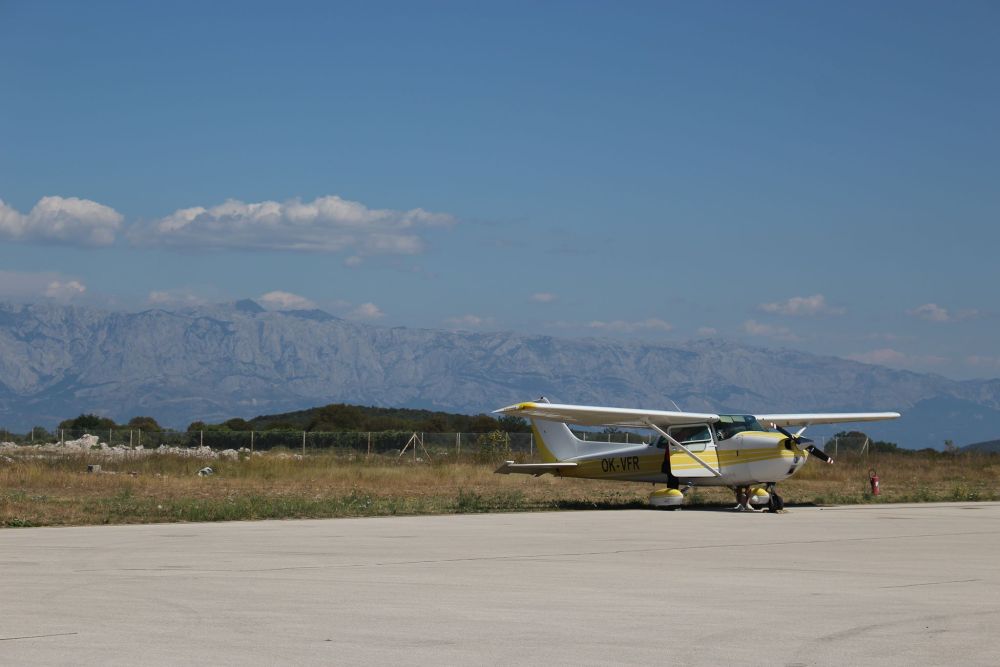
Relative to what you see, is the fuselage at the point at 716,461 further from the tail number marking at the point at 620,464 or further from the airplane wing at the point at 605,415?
the airplane wing at the point at 605,415

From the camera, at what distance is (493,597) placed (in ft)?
37.4

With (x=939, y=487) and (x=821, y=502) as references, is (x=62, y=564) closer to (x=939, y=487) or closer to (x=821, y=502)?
(x=821, y=502)

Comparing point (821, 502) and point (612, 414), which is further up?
point (612, 414)

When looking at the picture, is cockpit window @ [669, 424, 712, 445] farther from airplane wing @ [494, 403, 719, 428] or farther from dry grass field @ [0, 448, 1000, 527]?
dry grass field @ [0, 448, 1000, 527]

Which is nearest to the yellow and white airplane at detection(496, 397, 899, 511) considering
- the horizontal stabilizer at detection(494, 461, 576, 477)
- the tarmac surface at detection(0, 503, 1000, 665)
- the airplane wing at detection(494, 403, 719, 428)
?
the airplane wing at detection(494, 403, 719, 428)

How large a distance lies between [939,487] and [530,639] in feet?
110

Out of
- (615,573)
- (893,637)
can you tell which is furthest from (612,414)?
(893,637)

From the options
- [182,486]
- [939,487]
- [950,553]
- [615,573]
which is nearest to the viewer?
[615,573]

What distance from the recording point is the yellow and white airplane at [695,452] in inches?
1053

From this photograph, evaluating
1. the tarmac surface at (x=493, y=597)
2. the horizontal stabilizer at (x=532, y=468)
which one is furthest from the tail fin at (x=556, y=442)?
the tarmac surface at (x=493, y=597)

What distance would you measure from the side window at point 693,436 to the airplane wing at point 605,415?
15 centimetres

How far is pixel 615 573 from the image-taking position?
44.6 feet

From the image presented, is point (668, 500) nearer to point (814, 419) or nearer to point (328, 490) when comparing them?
point (814, 419)

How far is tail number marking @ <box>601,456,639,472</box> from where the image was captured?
94.8 ft
